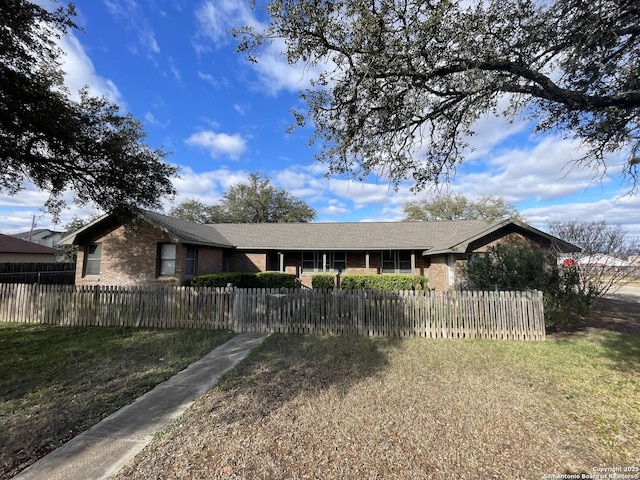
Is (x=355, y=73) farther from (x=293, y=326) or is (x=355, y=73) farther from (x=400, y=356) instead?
(x=293, y=326)

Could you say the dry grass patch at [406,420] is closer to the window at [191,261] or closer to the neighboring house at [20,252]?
the window at [191,261]

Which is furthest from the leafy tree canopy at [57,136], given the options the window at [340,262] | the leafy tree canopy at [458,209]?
the leafy tree canopy at [458,209]

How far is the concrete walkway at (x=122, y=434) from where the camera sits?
3.12m

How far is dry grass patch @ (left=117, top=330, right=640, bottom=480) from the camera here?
319cm

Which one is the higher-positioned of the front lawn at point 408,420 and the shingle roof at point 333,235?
the shingle roof at point 333,235

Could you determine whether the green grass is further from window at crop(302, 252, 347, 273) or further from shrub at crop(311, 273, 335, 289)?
window at crop(302, 252, 347, 273)

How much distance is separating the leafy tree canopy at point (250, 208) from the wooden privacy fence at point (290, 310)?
32728 mm

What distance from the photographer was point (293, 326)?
9.32m

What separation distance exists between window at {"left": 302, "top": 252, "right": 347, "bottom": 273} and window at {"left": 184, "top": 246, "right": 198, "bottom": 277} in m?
7.01

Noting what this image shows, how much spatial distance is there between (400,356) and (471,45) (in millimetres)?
6650

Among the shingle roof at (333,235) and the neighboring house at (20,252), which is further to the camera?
the neighboring house at (20,252)

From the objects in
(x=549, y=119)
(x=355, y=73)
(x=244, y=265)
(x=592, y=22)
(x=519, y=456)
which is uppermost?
(x=592, y=22)

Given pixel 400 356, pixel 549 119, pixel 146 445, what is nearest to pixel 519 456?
pixel 400 356

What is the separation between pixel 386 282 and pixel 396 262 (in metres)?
3.93
